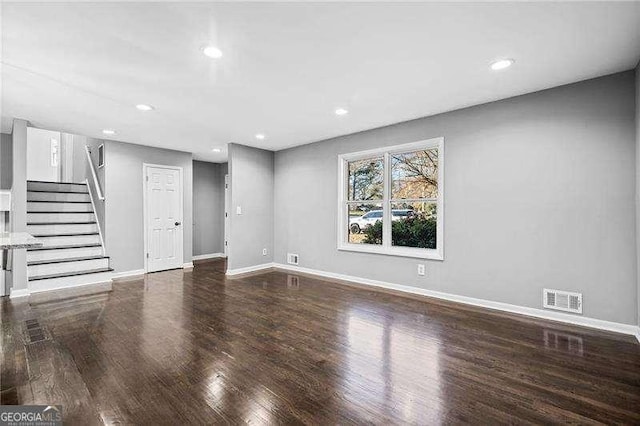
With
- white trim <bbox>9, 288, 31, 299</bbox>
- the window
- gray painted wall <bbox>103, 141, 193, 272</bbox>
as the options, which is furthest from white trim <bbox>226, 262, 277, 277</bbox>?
the window

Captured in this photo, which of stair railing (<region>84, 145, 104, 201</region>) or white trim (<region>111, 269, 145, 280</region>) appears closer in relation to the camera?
white trim (<region>111, 269, 145, 280</region>)

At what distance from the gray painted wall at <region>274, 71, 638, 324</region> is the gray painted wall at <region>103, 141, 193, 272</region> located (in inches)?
183

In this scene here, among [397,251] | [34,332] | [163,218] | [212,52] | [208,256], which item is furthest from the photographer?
[208,256]

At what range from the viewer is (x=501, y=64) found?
2.75 metres

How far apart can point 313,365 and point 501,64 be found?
3.10 m

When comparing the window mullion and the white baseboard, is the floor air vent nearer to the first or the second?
the white baseboard

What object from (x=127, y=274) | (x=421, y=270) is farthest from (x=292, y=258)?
(x=127, y=274)

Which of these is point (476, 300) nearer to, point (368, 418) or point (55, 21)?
point (368, 418)

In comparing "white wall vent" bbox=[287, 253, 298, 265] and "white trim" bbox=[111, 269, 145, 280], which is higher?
"white wall vent" bbox=[287, 253, 298, 265]

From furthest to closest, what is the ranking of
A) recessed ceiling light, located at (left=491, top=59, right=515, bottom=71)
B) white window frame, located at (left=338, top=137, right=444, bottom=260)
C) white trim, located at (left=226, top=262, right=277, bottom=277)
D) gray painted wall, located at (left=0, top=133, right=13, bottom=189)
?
white trim, located at (left=226, top=262, right=277, bottom=277), gray painted wall, located at (left=0, top=133, right=13, bottom=189), white window frame, located at (left=338, top=137, right=444, bottom=260), recessed ceiling light, located at (left=491, top=59, right=515, bottom=71)

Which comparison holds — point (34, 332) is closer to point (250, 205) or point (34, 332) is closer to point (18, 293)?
point (18, 293)

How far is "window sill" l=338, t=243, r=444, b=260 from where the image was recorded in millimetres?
4176

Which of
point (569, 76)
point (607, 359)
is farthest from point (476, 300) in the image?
point (569, 76)

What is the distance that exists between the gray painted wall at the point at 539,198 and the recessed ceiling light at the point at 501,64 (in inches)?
35.1
